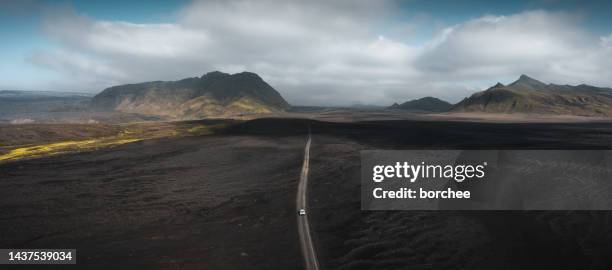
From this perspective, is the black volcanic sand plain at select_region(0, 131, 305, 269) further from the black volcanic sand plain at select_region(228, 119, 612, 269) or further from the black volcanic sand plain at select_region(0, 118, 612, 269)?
the black volcanic sand plain at select_region(228, 119, 612, 269)

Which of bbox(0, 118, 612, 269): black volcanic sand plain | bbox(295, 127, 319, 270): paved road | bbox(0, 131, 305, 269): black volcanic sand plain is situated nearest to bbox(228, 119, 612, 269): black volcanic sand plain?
bbox(0, 118, 612, 269): black volcanic sand plain

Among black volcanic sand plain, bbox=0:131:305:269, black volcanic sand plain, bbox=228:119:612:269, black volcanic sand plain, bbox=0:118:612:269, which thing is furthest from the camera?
black volcanic sand plain, bbox=0:131:305:269

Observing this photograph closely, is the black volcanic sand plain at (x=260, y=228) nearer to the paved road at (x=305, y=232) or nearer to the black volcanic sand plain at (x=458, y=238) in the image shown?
the black volcanic sand plain at (x=458, y=238)

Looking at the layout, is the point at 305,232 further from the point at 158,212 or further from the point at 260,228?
the point at 158,212

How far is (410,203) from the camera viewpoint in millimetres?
25172

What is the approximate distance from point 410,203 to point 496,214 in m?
5.36

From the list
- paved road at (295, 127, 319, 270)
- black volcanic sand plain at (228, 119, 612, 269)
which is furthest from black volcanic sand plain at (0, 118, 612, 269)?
paved road at (295, 127, 319, 270)

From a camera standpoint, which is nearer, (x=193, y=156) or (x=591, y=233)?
(x=591, y=233)

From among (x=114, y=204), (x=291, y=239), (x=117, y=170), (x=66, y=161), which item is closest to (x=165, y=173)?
(x=117, y=170)

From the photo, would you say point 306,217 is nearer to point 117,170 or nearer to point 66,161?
point 117,170

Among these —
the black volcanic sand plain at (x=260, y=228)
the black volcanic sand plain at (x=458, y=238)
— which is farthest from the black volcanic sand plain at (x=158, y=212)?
the black volcanic sand plain at (x=458, y=238)

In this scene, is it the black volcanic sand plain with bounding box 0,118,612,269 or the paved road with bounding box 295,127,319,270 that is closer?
the paved road with bounding box 295,127,319,270

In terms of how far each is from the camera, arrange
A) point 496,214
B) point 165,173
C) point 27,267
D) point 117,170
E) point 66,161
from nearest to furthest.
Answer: point 27,267 < point 496,214 < point 165,173 < point 117,170 < point 66,161

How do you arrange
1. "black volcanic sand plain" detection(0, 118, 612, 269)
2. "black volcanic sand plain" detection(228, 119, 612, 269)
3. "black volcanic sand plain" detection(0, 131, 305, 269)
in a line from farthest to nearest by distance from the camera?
"black volcanic sand plain" detection(0, 131, 305, 269), "black volcanic sand plain" detection(0, 118, 612, 269), "black volcanic sand plain" detection(228, 119, 612, 269)
